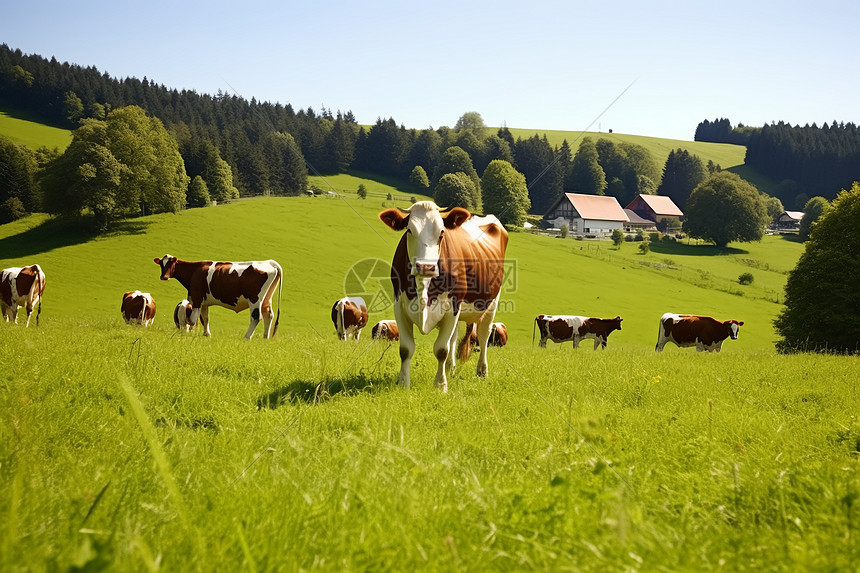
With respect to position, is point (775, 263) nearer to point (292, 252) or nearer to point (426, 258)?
point (292, 252)

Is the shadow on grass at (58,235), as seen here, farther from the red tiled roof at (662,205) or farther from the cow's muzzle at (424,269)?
the red tiled roof at (662,205)

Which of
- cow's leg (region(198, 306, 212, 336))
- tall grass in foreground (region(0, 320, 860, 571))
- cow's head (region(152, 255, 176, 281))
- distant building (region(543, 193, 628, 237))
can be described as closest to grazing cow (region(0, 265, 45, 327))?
cow's head (region(152, 255, 176, 281))

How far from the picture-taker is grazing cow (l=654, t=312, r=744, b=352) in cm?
2230

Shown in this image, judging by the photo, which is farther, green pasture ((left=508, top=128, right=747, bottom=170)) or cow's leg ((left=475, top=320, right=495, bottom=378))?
green pasture ((left=508, top=128, right=747, bottom=170))

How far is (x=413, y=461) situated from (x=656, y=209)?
120986mm

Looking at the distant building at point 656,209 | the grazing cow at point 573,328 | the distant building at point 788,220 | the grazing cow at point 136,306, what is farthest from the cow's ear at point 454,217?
the distant building at point 788,220

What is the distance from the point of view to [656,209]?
112m

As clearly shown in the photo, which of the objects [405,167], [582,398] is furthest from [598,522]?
[405,167]

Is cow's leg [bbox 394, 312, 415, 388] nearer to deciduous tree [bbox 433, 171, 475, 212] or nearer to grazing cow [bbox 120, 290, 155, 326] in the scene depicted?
grazing cow [bbox 120, 290, 155, 326]

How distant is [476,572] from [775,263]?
80.4 meters

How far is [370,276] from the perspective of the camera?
146 ft

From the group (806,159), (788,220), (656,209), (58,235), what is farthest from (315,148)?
(806,159)

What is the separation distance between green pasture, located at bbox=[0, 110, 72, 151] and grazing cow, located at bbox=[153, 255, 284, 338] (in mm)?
84667

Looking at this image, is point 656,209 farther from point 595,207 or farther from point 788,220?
point 788,220
